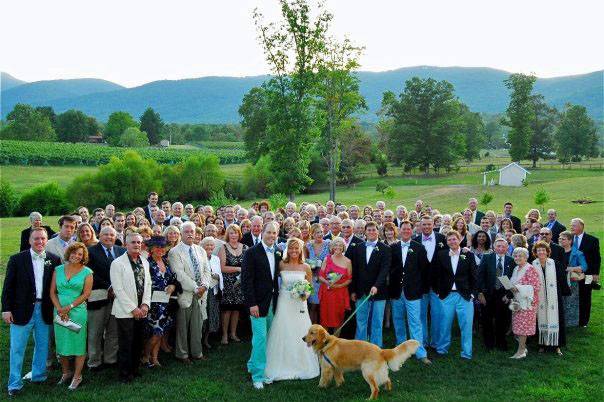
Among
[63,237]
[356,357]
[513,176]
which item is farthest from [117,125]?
[356,357]

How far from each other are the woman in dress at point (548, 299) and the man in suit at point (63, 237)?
702 cm

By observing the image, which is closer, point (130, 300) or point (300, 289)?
point (130, 300)

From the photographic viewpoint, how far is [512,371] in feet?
24.5

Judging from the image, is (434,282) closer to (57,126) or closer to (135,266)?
(135,266)

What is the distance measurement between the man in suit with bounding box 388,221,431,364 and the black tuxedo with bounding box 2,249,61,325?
480 centimetres

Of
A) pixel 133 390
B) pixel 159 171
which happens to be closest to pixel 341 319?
pixel 133 390

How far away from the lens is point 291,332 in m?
7.21

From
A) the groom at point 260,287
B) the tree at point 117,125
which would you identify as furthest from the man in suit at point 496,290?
the tree at point 117,125

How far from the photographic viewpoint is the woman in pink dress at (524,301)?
7.98 m

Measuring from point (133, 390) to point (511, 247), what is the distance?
683cm

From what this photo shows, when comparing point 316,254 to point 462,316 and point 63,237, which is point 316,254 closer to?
point 462,316

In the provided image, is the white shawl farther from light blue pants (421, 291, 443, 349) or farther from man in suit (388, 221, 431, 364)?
man in suit (388, 221, 431, 364)

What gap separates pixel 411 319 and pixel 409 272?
2.33 feet

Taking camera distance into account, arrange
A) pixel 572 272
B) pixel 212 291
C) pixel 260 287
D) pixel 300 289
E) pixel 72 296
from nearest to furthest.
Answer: pixel 72 296 → pixel 300 289 → pixel 260 287 → pixel 212 291 → pixel 572 272
